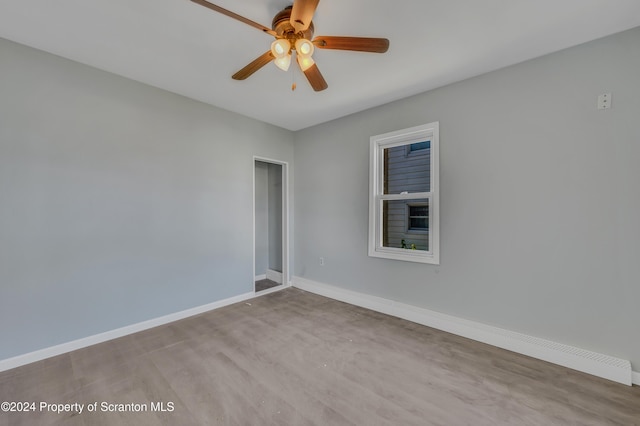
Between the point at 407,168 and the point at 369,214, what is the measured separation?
0.78 meters

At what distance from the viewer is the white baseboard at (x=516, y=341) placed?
2.00 m

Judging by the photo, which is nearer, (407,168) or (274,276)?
(407,168)

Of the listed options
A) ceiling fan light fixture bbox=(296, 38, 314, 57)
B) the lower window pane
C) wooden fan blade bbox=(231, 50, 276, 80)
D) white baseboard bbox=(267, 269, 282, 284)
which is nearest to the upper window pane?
the lower window pane

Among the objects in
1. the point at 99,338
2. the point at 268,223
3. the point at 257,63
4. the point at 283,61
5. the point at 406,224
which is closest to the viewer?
the point at 283,61

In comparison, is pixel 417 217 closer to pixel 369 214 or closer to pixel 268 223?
Answer: pixel 369 214

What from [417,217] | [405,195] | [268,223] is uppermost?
[405,195]

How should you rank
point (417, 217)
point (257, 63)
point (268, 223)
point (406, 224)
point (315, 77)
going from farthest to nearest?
point (268, 223) → point (406, 224) → point (417, 217) → point (315, 77) → point (257, 63)

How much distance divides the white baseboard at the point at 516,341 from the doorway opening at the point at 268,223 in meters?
1.87

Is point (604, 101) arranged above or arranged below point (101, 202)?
above

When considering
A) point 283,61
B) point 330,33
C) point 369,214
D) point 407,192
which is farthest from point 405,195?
point 283,61

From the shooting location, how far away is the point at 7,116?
2.15 meters

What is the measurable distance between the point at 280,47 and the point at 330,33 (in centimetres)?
61

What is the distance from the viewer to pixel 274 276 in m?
4.88

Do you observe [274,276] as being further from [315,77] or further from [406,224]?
[315,77]
